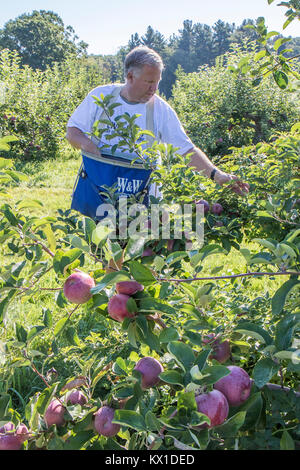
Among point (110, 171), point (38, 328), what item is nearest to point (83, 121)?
point (110, 171)

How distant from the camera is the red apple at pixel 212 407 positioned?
582 mm

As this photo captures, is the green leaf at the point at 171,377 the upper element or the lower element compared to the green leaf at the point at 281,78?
lower

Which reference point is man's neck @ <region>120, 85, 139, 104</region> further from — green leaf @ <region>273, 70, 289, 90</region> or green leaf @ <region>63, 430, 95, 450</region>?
green leaf @ <region>63, 430, 95, 450</region>

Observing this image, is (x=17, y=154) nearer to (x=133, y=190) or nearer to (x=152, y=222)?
(x=133, y=190)

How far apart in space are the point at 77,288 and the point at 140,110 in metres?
1.45

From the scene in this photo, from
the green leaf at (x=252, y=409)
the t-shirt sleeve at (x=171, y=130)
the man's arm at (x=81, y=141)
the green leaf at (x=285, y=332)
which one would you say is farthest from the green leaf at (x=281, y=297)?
the t-shirt sleeve at (x=171, y=130)

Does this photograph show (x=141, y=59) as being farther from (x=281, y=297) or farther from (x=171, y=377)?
(x=171, y=377)

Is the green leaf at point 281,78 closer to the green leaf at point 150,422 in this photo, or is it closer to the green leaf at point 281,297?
the green leaf at point 281,297

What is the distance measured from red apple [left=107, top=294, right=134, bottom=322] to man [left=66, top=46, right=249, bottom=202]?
1233 millimetres

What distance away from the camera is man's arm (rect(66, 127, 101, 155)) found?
182cm

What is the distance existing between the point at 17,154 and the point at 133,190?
5.96 m

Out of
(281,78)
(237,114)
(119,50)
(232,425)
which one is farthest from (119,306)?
(119,50)

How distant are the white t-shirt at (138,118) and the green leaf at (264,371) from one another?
1351 mm

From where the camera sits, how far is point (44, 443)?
2.51 feet
